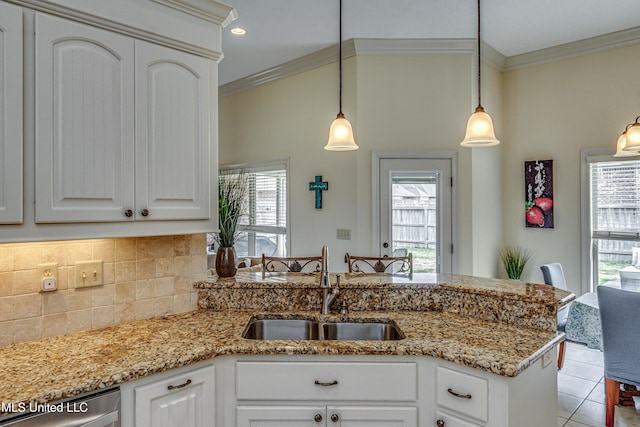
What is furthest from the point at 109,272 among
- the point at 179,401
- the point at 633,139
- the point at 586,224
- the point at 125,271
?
the point at 586,224

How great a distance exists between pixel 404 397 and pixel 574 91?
398 cm

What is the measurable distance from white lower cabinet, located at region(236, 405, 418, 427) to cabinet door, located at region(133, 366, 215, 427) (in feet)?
0.76

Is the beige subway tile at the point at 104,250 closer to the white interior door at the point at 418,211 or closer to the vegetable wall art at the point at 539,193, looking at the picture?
the white interior door at the point at 418,211

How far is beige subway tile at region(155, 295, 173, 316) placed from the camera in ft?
6.95

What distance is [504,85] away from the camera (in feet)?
15.3

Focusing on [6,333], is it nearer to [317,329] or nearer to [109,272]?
A: [109,272]

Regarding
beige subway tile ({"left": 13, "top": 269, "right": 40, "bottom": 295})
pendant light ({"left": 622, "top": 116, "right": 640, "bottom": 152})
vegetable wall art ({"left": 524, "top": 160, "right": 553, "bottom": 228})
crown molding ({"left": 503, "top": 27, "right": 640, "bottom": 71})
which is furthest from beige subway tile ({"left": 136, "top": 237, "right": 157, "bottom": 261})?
crown molding ({"left": 503, "top": 27, "right": 640, "bottom": 71})

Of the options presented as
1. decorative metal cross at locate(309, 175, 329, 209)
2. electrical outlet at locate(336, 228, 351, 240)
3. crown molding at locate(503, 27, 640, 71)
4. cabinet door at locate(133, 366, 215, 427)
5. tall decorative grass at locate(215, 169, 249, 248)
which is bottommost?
cabinet door at locate(133, 366, 215, 427)

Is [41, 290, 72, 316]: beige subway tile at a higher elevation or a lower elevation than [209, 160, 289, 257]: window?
lower

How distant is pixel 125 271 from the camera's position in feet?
6.57

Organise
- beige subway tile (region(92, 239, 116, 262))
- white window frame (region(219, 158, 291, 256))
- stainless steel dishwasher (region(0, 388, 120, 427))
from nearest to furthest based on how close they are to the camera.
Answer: stainless steel dishwasher (region(0, 388, 120, 427))
beige subway tile (region(92, 239, 116, 262))
white window frame (region(219, 158, 291, 256))

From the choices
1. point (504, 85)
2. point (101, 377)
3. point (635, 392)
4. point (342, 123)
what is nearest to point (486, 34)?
point (504, 85)

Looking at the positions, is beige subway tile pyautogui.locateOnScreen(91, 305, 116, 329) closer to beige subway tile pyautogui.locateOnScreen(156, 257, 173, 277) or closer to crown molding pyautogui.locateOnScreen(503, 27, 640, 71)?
beige subway tile pyautogui.locateOnScreen(156, 257, 173, 277)

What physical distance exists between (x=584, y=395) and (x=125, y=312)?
3275 mm
